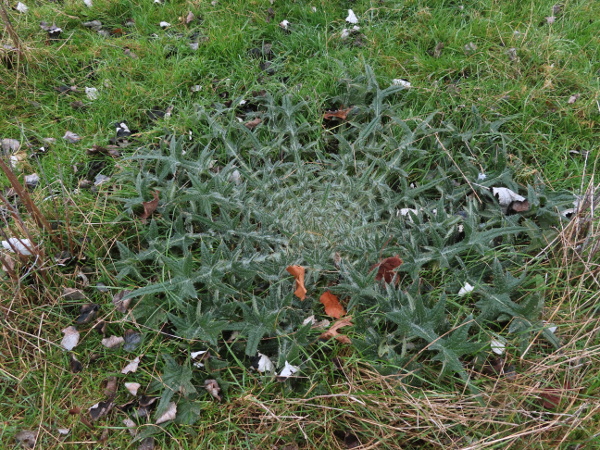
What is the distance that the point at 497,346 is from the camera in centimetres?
196

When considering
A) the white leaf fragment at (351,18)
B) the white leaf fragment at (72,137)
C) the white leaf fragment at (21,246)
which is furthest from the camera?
the white leaf fragment at (351,18)

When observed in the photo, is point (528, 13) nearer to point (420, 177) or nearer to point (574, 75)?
point (574, 75)

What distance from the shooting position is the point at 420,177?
8.63 ft

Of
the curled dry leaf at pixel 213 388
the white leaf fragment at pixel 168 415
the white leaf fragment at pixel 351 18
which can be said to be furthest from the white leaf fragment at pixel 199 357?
the white leaf fragment at pixel 351 18

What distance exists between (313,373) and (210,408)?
0.45 meters

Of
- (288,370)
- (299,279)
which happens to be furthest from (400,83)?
(288,370)

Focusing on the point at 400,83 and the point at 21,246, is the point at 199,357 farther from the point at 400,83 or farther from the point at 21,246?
the point at 400,83

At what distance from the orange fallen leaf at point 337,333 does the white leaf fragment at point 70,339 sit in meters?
1.10

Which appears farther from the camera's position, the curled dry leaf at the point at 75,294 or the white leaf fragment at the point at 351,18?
the white leaf fragment at the point at 351,18

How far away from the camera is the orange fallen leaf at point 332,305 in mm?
2125

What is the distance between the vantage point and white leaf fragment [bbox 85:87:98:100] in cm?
314

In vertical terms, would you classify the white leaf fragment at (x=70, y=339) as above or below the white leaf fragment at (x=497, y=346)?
above

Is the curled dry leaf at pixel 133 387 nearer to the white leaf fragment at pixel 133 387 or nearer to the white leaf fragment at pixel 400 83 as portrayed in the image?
the white leaf fragment at pixel 133 387

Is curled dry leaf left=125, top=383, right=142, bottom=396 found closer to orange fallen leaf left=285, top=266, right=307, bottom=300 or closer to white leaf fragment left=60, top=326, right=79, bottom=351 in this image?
white leaf fragment left=60, top=326, right=79, bottom=351
